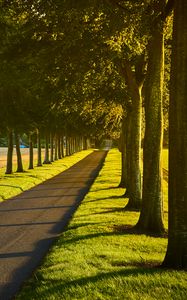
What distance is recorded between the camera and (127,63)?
19.4 meters

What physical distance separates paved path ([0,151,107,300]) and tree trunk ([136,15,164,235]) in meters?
2.60

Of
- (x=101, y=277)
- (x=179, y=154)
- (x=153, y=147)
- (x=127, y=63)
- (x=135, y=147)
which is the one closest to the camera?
(x=101, y=277)

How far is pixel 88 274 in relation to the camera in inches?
357

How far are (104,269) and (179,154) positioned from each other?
2562 millimetres

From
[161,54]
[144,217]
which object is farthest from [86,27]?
[144,217]

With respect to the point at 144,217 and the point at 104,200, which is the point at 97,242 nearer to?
the point at 144,217

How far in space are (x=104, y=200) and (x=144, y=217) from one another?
781 centimetres

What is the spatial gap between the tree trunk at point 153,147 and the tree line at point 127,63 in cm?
3

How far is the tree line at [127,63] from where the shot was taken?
9.62 m

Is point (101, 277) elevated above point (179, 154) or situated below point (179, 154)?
below

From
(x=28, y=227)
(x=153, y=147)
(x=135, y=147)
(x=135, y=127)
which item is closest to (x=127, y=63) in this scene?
(x=135, y=127)

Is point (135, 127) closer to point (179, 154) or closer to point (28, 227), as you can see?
point (28, 227)

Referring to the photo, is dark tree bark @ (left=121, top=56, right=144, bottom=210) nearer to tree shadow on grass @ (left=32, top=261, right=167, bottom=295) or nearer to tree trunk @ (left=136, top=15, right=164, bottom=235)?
tree trunk @ (left=136, top=15, right=164, bottom=235)

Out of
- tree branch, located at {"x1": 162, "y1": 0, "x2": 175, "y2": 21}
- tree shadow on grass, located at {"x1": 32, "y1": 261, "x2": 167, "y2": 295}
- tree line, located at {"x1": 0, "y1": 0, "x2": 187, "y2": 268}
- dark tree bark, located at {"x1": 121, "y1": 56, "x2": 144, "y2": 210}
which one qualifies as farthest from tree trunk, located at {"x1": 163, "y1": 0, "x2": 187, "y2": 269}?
dark tree bark, located at {"x1": 121, "y1": 56, "x2": 144, "y2": 210}
